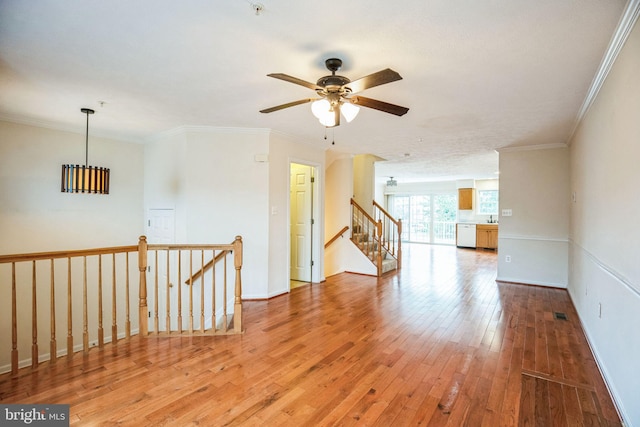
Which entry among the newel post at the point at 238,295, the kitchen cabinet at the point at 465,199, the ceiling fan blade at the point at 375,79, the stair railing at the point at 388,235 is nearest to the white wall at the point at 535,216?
the stair railing at the point at 388,235

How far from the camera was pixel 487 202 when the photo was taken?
10.6 metres

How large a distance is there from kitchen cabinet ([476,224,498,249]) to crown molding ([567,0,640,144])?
24.8 feet

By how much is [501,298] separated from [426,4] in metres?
4.37

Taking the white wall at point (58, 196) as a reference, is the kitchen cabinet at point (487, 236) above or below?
below

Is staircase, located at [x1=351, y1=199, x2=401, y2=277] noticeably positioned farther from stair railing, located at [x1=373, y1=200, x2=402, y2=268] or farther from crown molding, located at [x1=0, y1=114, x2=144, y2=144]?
crown molding, located at [x1=0, y1=114, x2=144, y2=144]

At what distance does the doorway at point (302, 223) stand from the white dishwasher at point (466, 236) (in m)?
7.33

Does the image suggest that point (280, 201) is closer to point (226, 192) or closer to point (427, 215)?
point (226, 192)

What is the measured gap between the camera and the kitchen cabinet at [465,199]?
1056cm

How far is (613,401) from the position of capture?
212cm

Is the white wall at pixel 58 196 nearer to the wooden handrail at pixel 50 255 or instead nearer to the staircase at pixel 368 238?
the wooden handrail at pixel 50 255

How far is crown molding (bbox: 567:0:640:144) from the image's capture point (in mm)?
1705

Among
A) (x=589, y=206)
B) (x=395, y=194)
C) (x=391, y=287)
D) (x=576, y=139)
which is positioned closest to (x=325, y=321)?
(x=391, y=287)

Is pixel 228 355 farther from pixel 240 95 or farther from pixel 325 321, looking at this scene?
pixel 240 95

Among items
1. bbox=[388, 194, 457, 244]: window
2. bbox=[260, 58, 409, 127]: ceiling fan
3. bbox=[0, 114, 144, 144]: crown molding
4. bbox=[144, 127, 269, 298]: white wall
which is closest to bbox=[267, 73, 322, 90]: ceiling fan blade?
bbox=[260, 58, 409, 127]: ceiling fan
